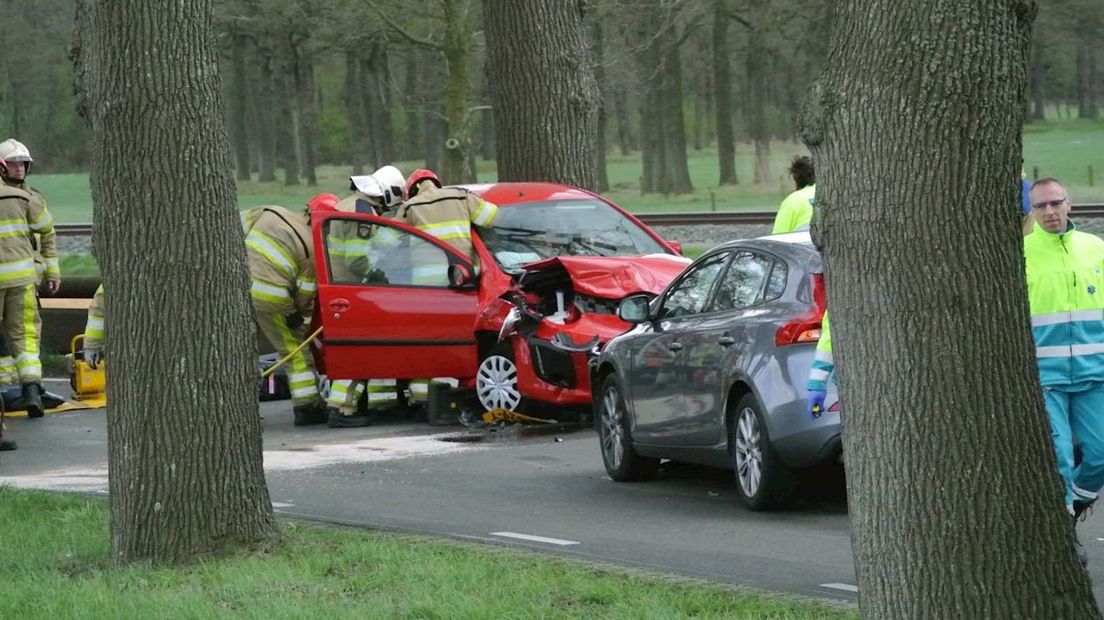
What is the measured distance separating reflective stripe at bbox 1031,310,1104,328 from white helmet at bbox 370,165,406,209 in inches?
317

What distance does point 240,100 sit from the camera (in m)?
56.0

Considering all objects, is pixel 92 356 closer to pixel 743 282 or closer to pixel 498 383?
pixel 498 383

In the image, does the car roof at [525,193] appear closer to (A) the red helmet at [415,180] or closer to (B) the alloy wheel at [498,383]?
(A) the red helmet at [415,180]

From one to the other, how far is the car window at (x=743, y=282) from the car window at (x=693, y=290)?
153 mm

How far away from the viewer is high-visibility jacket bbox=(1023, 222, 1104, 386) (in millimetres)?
7461

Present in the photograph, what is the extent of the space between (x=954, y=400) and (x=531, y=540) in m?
4.07

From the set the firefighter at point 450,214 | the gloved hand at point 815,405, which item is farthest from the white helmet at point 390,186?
the gloved hand at point 815,405

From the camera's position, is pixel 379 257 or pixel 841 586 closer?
pixel 841 586

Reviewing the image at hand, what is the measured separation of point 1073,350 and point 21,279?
1016cm

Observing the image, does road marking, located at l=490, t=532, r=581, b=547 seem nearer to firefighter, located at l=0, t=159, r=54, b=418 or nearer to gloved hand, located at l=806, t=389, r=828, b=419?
gloved hand, located at l=806, t=389, r=828, b=419

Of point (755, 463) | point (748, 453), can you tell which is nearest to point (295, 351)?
point (748, 453)

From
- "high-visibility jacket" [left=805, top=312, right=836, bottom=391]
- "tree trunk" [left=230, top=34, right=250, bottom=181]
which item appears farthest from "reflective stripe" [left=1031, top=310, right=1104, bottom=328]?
"tree trunk" [left=230, top=34, right=250, bottom=181]

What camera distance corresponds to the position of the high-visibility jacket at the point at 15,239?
589 inches

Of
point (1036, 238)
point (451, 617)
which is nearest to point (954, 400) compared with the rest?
point (451, 617)
